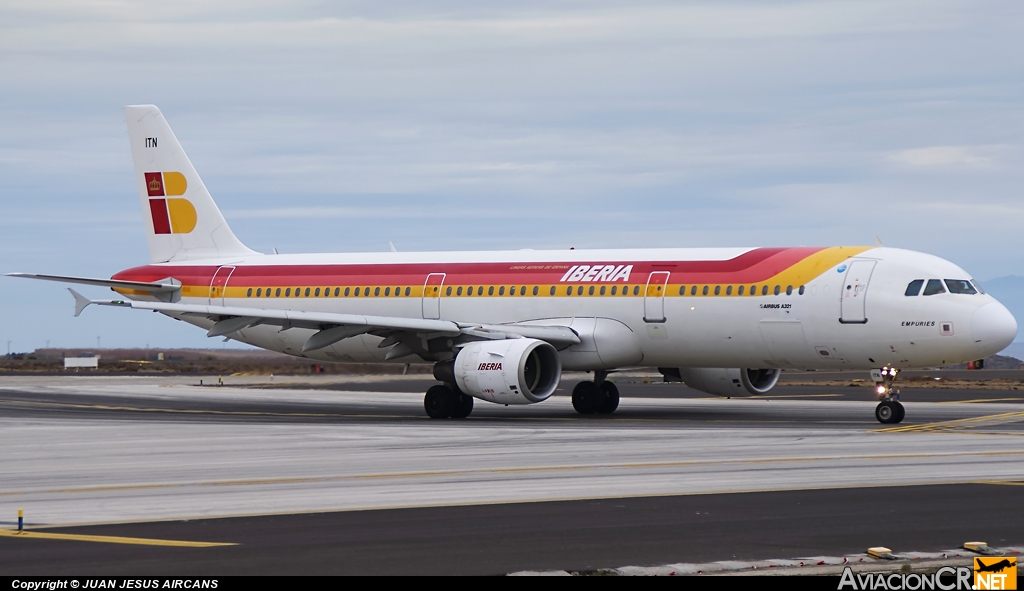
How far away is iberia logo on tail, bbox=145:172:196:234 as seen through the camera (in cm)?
4269

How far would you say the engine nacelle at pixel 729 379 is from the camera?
35.3 meters

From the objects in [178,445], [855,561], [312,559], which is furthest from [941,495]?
[178,445]

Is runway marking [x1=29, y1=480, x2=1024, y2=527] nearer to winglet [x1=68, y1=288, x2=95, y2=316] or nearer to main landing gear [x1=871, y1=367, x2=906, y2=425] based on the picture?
main landing gear [x1=871, y1=367, x2=906, y2=425]

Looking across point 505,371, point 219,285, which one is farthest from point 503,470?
point 219,285

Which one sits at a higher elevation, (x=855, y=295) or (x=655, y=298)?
(x=655, y=298)

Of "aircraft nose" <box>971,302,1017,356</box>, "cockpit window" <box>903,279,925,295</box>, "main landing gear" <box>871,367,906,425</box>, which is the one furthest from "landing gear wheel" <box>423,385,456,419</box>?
"aircraft nose" <box>971,302,1017,356</box>

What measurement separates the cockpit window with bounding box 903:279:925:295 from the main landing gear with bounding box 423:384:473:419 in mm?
11051

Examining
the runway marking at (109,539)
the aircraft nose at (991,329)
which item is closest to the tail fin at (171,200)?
the aircraft nose at (991,329)

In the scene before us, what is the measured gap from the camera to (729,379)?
35375 millimetres

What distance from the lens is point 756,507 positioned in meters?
15.6

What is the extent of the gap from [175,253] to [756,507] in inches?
1204

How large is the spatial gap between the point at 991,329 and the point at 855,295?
299 cm

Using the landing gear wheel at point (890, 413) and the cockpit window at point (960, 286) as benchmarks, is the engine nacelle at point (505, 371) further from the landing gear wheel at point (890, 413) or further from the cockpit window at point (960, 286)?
the cockpit window at point (960, 286)

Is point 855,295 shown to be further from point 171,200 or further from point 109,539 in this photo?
point 171,200
